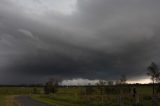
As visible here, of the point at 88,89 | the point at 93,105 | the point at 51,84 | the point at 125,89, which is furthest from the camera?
the point at 51,84

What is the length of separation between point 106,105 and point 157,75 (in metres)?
55.5

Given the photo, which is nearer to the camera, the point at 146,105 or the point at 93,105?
the point at 146,105

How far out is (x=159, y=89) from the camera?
7775 cm

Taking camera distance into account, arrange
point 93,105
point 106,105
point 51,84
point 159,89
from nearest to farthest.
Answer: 1. point 106,105
2. point 93,105
3. point 159,89
4. point 51,84

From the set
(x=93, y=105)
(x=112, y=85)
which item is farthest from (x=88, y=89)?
(x=93, y=105)

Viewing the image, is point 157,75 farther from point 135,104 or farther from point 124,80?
point 135,104

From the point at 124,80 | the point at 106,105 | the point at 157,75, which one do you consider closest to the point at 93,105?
the point at 106,105

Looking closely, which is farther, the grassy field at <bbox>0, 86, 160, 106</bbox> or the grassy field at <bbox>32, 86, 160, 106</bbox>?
the grassy field at <bbox>0, 86, 160, 106</bbox>

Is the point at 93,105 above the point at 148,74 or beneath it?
beneath

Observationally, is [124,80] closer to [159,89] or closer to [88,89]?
[159,89]

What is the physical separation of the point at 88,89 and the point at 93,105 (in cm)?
5711

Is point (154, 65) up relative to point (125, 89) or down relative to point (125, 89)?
up

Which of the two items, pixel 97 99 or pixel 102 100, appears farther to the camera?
pixel 97 99

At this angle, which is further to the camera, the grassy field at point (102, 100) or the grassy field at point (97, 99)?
the grassy field at point (97, 99)
